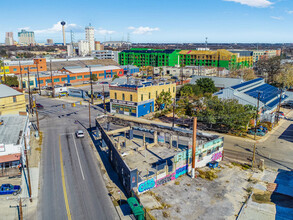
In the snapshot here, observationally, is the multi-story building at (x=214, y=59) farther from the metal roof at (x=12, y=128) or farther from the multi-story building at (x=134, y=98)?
the metal roof at (x=12, y=128)

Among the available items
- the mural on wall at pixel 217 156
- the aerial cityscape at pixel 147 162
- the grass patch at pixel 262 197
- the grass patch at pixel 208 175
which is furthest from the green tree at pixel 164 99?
the grass patch at pixel 262 197

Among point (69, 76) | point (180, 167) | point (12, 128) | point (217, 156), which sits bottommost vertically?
point (217, 156)

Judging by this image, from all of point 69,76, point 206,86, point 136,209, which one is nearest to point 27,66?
point 69,76

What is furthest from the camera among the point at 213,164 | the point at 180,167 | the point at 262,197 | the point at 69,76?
the point at 69,76

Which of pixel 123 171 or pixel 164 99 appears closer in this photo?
pixel 123 171

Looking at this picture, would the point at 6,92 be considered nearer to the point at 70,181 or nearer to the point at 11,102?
the point at 11,102

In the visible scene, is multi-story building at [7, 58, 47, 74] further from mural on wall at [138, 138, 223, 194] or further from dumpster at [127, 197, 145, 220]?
dumpster at [127, 197, 145, 220]

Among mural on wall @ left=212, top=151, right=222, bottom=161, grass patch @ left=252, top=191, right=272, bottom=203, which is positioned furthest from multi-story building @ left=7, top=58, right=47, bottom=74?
grass patch @ left=252, top=191, right=272, bottom=203
